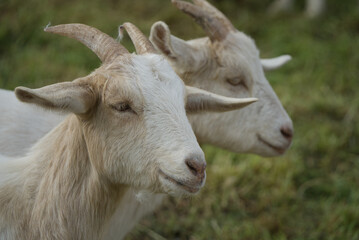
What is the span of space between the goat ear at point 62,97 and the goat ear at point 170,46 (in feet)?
3.56

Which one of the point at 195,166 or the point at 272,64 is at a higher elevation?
the point at 195,166

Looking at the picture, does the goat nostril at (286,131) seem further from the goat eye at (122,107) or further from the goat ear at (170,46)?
A: the goat eye at (122,107)

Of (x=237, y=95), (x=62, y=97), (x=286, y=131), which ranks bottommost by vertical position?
(x=286, y=131)

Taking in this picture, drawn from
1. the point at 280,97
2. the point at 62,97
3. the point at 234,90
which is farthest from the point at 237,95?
the point at 280,97

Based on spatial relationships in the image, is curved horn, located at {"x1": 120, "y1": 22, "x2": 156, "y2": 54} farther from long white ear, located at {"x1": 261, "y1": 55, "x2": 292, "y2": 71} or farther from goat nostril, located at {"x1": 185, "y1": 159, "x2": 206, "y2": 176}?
long white ear, located at {"x1": 261, "y1": 55, "x2": 292, "y2": 71}

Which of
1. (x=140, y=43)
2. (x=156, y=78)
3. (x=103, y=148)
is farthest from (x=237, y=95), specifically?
(x=103, y=148)

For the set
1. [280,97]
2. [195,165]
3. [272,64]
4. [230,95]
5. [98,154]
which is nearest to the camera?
[195,165]

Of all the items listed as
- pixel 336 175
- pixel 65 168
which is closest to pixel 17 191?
pixel 65 168

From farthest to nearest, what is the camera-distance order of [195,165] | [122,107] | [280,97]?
[280,97]
[122,107]
[195,165]

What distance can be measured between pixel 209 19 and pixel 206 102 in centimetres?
128

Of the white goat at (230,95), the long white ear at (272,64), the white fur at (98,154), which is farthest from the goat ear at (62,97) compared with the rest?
the long white ear at (272,64)

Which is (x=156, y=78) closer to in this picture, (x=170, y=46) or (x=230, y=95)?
(x=170, y=46)

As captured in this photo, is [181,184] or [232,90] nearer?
[181,184]

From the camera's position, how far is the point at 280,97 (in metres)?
6.53
